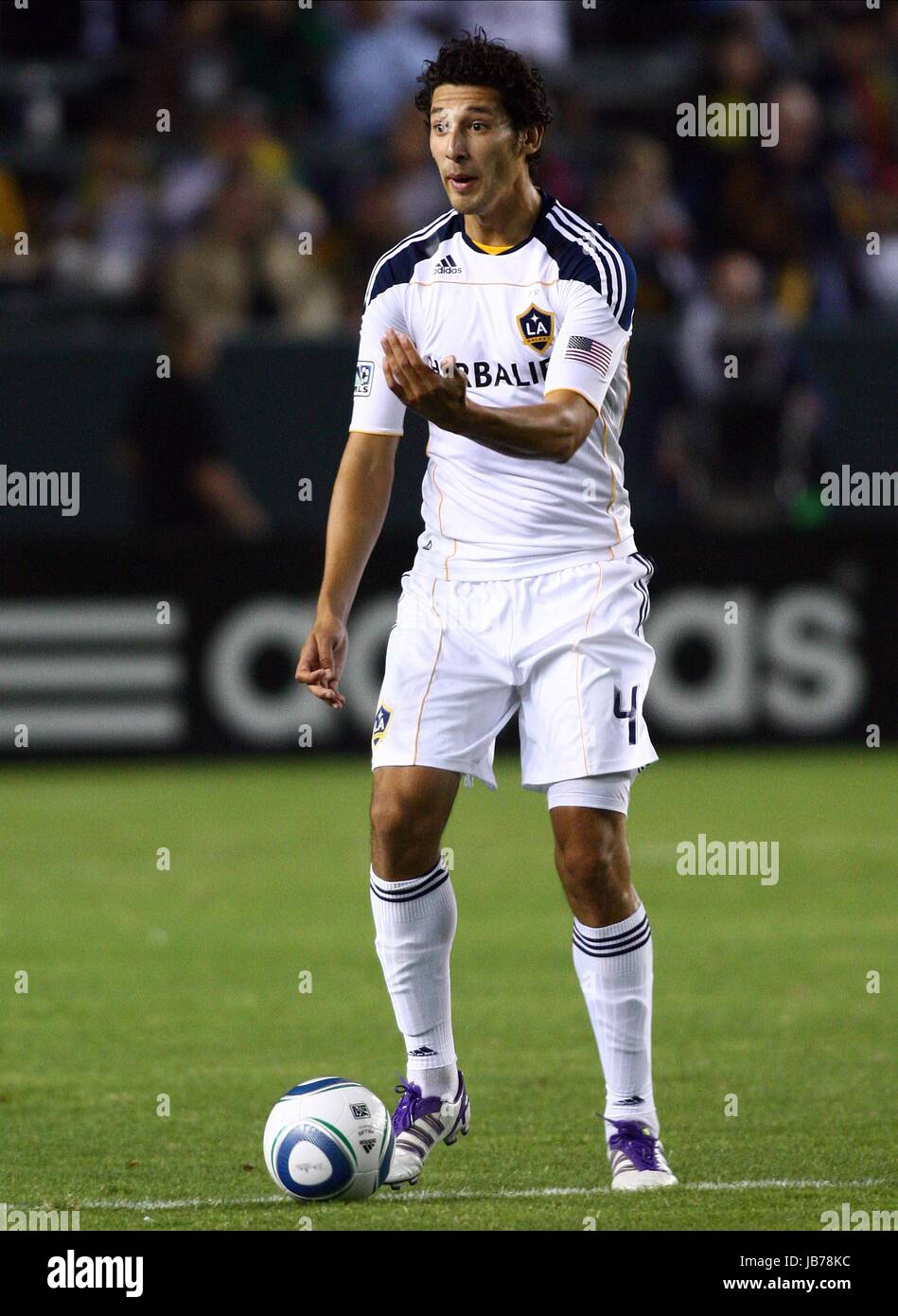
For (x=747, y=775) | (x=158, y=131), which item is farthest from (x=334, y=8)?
(x=747, y=775)

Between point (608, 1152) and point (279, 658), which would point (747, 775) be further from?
point (608, 1152)

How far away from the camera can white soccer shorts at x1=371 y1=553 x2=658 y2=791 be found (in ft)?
17.2

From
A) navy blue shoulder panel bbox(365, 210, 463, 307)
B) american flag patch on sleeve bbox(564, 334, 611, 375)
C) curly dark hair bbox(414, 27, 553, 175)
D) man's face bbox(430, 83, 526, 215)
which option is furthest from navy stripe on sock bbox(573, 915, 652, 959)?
curly dark hair bbox(414, 27, 553, 175)

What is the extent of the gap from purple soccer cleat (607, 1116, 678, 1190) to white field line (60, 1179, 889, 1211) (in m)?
0.04

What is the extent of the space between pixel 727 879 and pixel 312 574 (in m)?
4.12

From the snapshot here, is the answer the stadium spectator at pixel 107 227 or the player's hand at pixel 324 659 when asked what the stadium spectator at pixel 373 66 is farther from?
the player's hand at pixel 324 659

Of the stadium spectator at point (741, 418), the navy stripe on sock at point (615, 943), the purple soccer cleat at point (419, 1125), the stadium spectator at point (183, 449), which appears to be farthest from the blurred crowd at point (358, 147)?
the navy stripe on sock at point (615, 943)

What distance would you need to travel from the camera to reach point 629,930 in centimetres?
529

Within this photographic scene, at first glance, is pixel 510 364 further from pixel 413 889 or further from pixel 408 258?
pixel 413 889

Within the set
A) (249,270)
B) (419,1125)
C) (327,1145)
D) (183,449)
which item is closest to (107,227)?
(249,270)

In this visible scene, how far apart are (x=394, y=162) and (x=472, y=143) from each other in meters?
10.6

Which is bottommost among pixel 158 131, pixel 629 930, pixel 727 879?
pixel 727 879

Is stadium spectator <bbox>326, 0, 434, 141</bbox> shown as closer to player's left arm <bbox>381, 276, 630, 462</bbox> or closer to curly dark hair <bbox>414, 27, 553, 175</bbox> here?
curly dark hair <bbox>414, 27, 553, 175</bbox>

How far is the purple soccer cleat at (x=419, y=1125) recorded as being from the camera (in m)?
5.31
